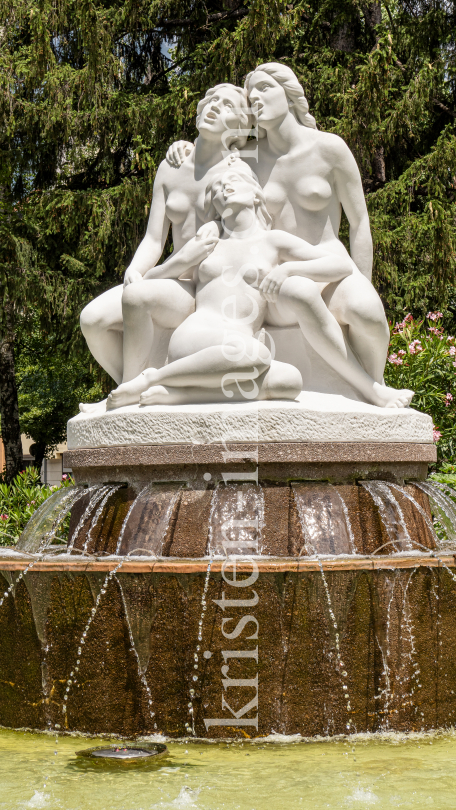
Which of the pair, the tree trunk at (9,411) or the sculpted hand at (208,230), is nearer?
the sculpted hand at (208,230)

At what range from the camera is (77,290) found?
42.5 ft

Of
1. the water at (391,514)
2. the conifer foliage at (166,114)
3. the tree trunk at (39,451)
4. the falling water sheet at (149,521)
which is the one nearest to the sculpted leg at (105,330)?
the falling water sheet at (149,521)

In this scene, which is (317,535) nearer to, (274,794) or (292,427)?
(292,427)

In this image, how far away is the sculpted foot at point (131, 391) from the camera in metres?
4.78

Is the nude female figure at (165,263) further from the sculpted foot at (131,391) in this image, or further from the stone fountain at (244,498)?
the sculpted foot at (131,391)

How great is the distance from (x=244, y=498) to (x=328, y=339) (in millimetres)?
1070

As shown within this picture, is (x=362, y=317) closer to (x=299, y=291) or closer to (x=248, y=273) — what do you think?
(x=299, y=291)

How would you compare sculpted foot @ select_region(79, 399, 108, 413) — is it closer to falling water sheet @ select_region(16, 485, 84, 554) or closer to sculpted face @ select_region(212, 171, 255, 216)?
falling water sheet @ select_region(16, 485, 84, 554)

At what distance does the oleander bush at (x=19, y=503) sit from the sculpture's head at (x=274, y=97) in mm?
5879

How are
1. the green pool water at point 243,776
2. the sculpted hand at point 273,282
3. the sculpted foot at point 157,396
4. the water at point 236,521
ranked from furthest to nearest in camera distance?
1. the sculpted hand at point 273,282
2. the sculpted foot at point 157,396
3. the water at point 236,521
4. the green pool water at point 243,776

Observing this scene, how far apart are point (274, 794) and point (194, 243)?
3.08 metres

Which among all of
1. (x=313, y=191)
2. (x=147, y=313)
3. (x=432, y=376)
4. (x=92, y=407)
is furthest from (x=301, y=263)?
(x=432, y=376)

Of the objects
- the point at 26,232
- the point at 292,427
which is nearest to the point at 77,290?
the point at 26,232

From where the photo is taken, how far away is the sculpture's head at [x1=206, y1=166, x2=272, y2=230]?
5.03 meters
